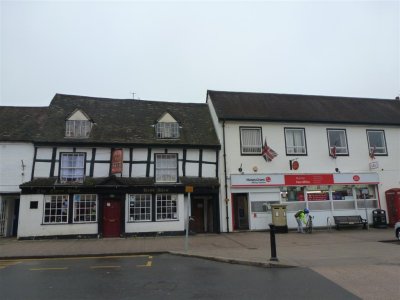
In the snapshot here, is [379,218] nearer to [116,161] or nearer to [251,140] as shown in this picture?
[251,140]

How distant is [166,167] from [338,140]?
11.6 metres

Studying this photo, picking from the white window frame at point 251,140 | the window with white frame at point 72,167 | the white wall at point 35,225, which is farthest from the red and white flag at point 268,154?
the white wall at point 35,225

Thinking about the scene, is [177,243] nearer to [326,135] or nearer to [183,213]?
[183,213]

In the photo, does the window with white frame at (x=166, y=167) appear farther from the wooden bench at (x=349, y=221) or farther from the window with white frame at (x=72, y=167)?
the wooden bench at (x=349, y=221)

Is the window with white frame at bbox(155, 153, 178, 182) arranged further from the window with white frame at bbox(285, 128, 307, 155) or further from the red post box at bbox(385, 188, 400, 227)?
the red post box at bbox(385, 188, 400, 227)

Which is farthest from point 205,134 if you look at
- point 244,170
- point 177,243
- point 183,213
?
point 177,243

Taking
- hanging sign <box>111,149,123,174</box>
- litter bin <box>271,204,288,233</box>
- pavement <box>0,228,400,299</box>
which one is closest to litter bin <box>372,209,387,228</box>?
pavement <box>0,228,400,299</box>

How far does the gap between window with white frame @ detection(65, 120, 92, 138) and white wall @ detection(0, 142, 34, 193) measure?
7.37 feet

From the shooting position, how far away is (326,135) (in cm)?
2188

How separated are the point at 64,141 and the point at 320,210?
15.8 metres

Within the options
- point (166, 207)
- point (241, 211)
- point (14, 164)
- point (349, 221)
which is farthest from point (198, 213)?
point (14, 164)

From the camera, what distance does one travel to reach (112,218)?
60.3ft

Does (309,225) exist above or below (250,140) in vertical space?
below

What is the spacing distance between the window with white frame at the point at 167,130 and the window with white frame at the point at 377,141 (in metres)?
13.0
